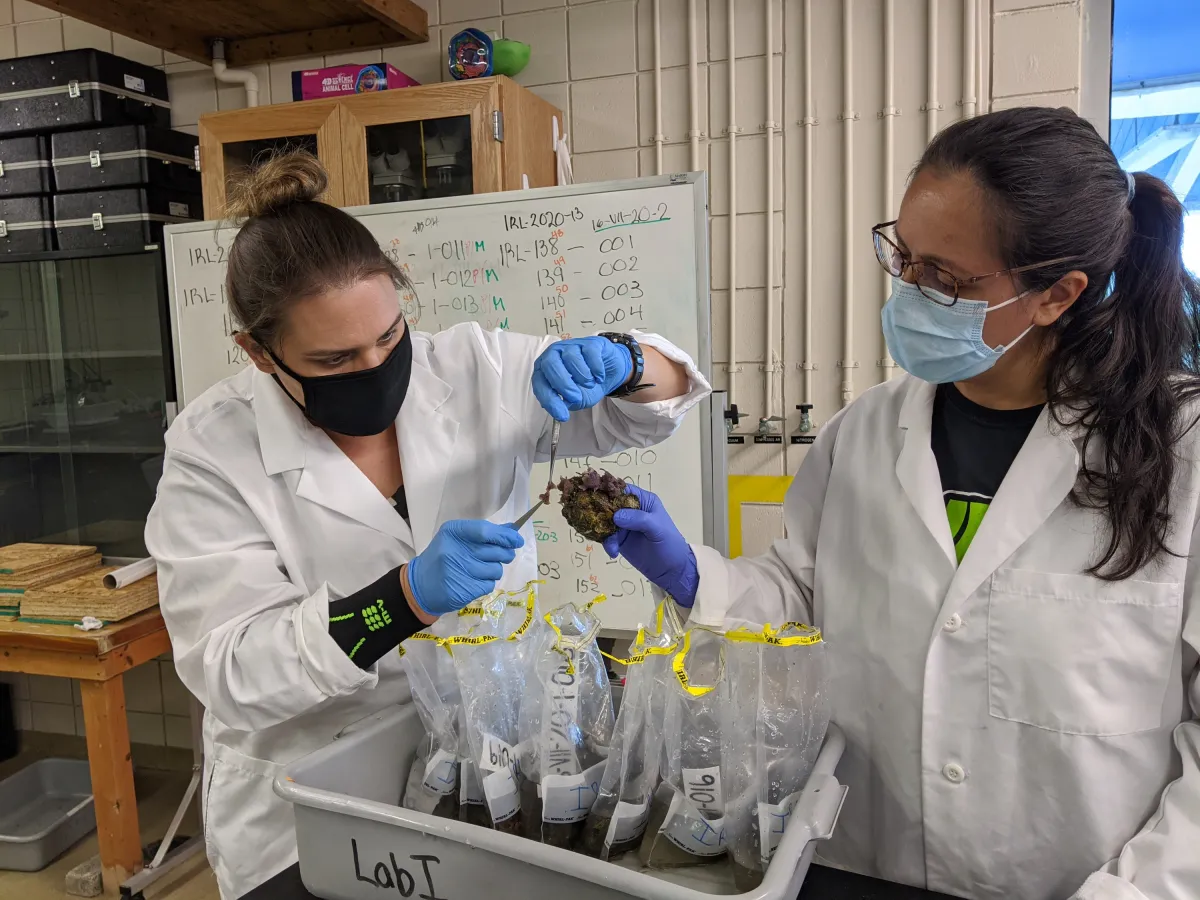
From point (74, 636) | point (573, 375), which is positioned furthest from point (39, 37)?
point (573, 375)

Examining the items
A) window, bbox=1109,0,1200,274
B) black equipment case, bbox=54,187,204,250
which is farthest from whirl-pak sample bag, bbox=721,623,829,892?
black equipment case, bbox=54,187,204,250

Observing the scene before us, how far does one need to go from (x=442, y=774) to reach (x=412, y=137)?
2114 millimetres

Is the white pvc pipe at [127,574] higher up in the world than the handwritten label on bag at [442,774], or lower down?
lower down

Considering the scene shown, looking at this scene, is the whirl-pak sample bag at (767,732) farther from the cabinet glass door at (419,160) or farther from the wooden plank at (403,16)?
the wooden plank at (403,16)

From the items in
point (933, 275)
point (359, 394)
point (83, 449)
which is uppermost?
point (933, 275)

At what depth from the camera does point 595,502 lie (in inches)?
43.8

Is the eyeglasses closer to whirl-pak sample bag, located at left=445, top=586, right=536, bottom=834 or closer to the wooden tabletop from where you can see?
whirl-pak sample bag, located at left=445, top=586, right=536, bottom=834

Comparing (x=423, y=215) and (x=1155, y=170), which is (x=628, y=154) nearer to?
(x=423, y=215)

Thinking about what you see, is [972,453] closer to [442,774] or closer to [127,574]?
[442,774]

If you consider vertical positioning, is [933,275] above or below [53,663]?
above

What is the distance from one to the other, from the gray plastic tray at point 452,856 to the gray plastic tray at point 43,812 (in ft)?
7.54

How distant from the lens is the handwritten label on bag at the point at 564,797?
0.89 meters

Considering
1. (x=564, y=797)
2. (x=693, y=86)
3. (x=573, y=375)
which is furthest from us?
(x=693, y=86)

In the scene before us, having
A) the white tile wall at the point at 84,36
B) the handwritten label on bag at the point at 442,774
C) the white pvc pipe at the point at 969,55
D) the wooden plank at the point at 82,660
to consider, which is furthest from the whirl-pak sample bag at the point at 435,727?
the white tile wall at the point at 84,36
